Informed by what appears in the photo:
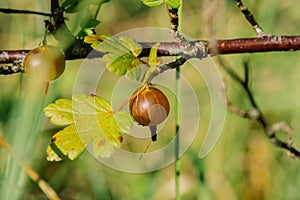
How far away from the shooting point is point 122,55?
0.97m

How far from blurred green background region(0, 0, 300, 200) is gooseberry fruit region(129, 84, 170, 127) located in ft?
2.21

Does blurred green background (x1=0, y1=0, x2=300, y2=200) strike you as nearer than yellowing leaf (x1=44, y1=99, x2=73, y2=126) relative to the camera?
No

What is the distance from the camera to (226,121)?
212cm

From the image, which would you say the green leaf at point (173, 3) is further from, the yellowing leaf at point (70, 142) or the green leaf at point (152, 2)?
the yellowing leaf at point (70, 142)

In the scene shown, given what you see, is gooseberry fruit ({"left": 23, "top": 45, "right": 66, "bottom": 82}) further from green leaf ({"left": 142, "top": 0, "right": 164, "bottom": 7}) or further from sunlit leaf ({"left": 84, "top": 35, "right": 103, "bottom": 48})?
green leaf ({"left": 142, "top": 0, "right": 164, "bottom": 7})

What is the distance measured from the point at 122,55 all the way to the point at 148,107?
123 mm

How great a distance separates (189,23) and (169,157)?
811mm

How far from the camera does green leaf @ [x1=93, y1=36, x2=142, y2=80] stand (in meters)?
0.95

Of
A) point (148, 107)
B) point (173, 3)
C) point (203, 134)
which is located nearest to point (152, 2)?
point (173, 3)

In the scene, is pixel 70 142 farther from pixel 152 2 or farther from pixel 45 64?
pixel 152 2

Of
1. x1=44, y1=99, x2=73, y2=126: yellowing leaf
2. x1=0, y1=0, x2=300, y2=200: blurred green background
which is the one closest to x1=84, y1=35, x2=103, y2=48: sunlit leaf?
x1=44, y1=99, x2=73, y2=126: yellowing leaf

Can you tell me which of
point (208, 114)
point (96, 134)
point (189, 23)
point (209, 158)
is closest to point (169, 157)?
point (209, 158)

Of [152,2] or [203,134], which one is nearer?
[152,2]

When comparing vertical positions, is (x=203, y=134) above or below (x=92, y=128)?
below
